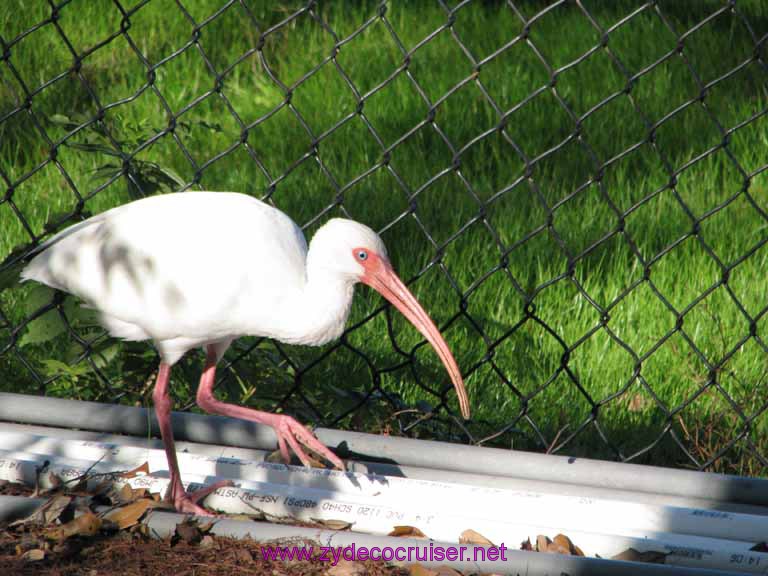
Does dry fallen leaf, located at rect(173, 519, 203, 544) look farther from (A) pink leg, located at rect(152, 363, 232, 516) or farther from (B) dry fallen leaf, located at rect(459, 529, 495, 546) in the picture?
(B) dry fallen leaf, located at rect(459, 529, 495, 546)

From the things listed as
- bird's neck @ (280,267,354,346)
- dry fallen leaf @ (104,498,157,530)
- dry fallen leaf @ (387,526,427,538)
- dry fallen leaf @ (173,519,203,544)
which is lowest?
dry fallen leaf @ (387,526,427,538)

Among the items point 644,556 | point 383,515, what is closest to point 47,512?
point 383,515

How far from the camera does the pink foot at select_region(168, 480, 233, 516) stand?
240 cm

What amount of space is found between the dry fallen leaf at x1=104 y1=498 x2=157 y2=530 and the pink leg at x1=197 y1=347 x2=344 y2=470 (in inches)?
14.8

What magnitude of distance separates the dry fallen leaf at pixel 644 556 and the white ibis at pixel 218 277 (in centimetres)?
46

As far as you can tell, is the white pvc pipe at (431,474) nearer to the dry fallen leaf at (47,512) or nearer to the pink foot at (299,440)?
the pink foot at (299,440)

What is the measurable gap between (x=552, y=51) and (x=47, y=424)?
125 inches

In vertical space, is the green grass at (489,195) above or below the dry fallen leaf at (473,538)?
above

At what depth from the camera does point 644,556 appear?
2.29 m

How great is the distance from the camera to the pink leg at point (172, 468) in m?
2.42

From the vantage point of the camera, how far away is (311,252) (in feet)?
8.49

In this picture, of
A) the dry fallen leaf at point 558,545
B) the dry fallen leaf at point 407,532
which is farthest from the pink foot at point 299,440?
the dry fallen leaf at point 558,545

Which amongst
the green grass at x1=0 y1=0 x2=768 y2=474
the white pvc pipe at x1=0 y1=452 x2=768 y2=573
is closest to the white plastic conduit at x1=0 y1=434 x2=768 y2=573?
the white pvc pipe at x1=0 y1=452 x2=768 y2=573

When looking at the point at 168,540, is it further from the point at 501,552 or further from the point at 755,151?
the point at 755,151
